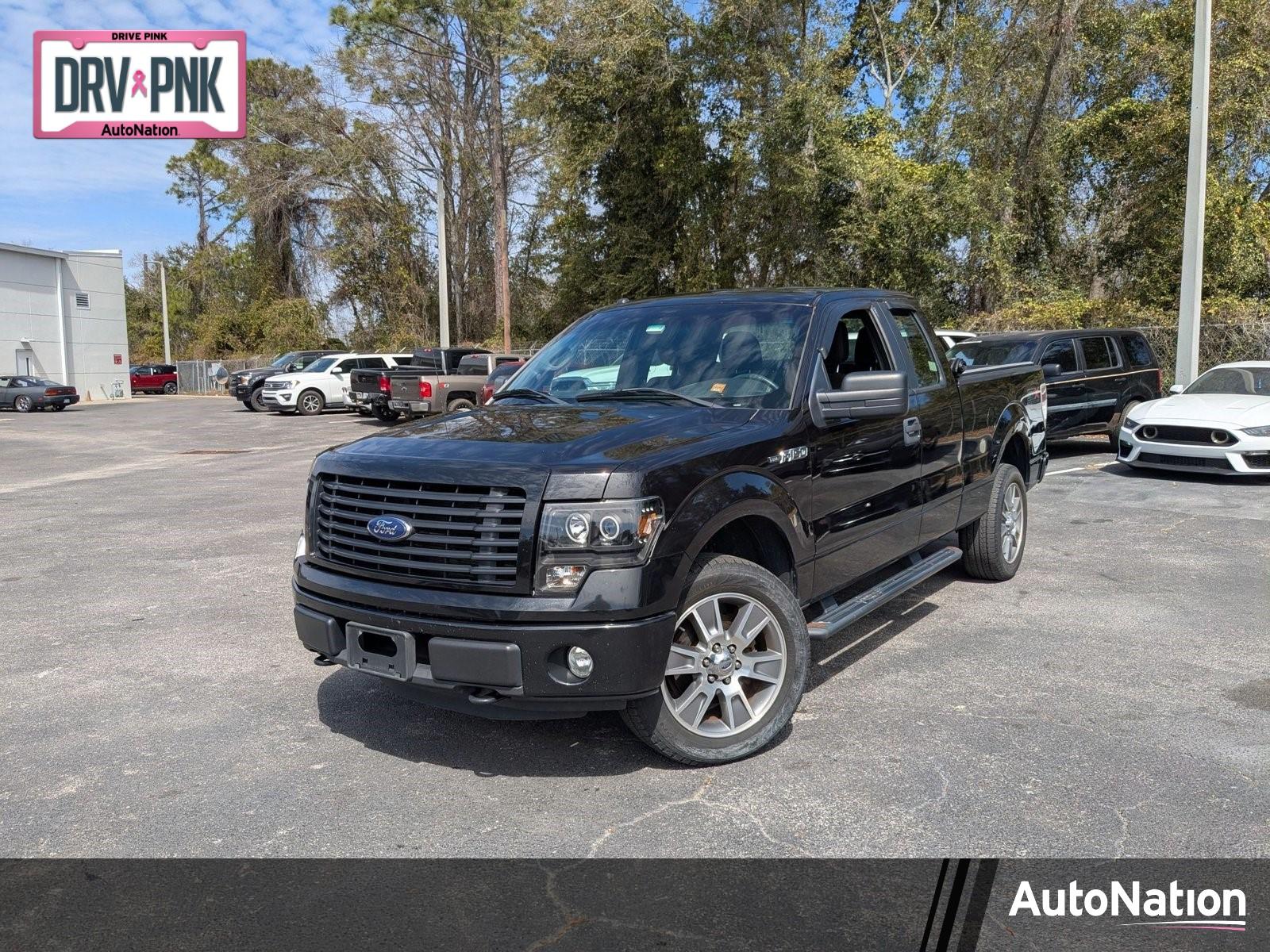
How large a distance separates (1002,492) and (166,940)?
559 centimetres

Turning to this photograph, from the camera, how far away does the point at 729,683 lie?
160 inches

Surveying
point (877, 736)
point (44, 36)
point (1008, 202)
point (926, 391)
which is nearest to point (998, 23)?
point (1008, 202)

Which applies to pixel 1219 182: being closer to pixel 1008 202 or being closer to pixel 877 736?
pixel 1008 202

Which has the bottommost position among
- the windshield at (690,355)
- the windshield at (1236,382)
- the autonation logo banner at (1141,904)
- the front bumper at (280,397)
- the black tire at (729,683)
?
the autonation logo banner at (1141,904)

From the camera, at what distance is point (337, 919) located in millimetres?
3016

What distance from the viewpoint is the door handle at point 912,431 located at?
5.44 metres

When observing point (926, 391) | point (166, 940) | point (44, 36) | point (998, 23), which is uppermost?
point (998, 23)

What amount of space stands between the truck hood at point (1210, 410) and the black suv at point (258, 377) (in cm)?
2645

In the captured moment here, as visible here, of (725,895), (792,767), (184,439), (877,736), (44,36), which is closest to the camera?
(725,895)

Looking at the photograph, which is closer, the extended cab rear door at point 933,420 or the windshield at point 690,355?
the windshield at point 690,355

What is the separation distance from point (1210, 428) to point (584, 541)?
10.2 meters

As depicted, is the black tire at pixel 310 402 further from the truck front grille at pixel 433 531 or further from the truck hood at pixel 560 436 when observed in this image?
the truck front grille at pixel 433 531

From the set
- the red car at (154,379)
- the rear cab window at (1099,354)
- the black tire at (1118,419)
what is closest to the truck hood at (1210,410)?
the rear cab window at (1099,354)

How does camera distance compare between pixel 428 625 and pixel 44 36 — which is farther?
pixel 44 36
